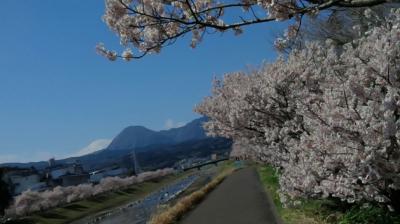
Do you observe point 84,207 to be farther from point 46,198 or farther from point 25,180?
point 25,180

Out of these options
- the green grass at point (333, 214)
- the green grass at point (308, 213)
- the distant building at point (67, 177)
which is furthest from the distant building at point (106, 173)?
the green grass at point (333, 214)

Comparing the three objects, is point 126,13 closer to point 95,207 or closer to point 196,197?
point 196,197

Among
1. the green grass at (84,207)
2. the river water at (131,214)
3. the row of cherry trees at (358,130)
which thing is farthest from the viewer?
the green grass at (84,207)

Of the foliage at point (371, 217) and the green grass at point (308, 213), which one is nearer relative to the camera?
the foliage at point (371, 217)

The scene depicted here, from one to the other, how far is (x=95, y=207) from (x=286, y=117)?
53830 millimetres

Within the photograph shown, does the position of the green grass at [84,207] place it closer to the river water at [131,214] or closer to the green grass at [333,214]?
the river water at [131,214]

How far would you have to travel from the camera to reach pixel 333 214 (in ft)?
47.6

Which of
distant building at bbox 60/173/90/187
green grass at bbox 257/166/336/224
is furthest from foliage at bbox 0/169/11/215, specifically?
distant building at bbox 60/173/90/187

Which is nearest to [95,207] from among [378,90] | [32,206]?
[32,206]

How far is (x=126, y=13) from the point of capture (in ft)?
22.3

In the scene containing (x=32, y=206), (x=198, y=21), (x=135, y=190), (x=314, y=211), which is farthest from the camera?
(x=135, y=190)

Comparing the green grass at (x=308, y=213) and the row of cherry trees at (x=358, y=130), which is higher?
the row of cherry trees at (x=358, y=130)

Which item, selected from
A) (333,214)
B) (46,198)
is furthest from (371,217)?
(46,198)

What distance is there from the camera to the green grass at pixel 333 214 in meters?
10.5
